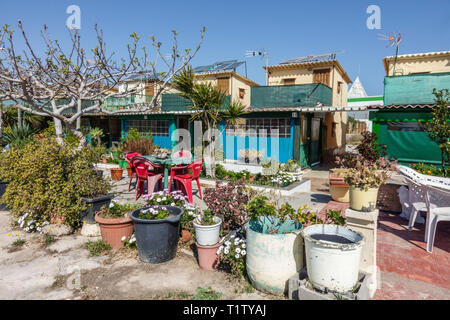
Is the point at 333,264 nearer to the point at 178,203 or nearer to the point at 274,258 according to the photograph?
the point at 274,258

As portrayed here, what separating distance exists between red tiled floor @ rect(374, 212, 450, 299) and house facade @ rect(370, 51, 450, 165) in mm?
6752

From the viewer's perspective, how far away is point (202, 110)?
9281 millimetres

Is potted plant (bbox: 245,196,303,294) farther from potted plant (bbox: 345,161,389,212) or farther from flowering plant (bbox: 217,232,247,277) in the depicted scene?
potted plant (bbox: 345,161,389,212)

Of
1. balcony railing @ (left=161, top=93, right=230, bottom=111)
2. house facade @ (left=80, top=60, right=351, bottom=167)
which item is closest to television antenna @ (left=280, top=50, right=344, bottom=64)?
house facade @ (left=80, top=60, right=351, bottom=167)

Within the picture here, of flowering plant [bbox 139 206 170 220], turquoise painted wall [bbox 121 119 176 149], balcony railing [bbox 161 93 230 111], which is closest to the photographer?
flowering plant [bbox 139 206 170 220]

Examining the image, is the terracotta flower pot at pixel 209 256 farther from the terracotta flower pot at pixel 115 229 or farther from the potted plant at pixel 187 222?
the terracotta flower pot at pixel 115 229

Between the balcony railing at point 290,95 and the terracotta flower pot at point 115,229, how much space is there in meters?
10.1

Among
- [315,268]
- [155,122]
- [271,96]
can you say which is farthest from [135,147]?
[315,268]

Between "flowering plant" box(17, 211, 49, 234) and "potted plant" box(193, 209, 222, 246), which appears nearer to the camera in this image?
"potted plant" box(193, 209, 222, 246)

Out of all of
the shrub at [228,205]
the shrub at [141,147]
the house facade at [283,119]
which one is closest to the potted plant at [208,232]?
the shrub at [228,205]

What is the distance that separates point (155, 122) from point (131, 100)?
3493mm

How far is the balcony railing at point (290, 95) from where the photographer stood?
12539 millimetres

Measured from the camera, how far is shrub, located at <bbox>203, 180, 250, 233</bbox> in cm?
404
